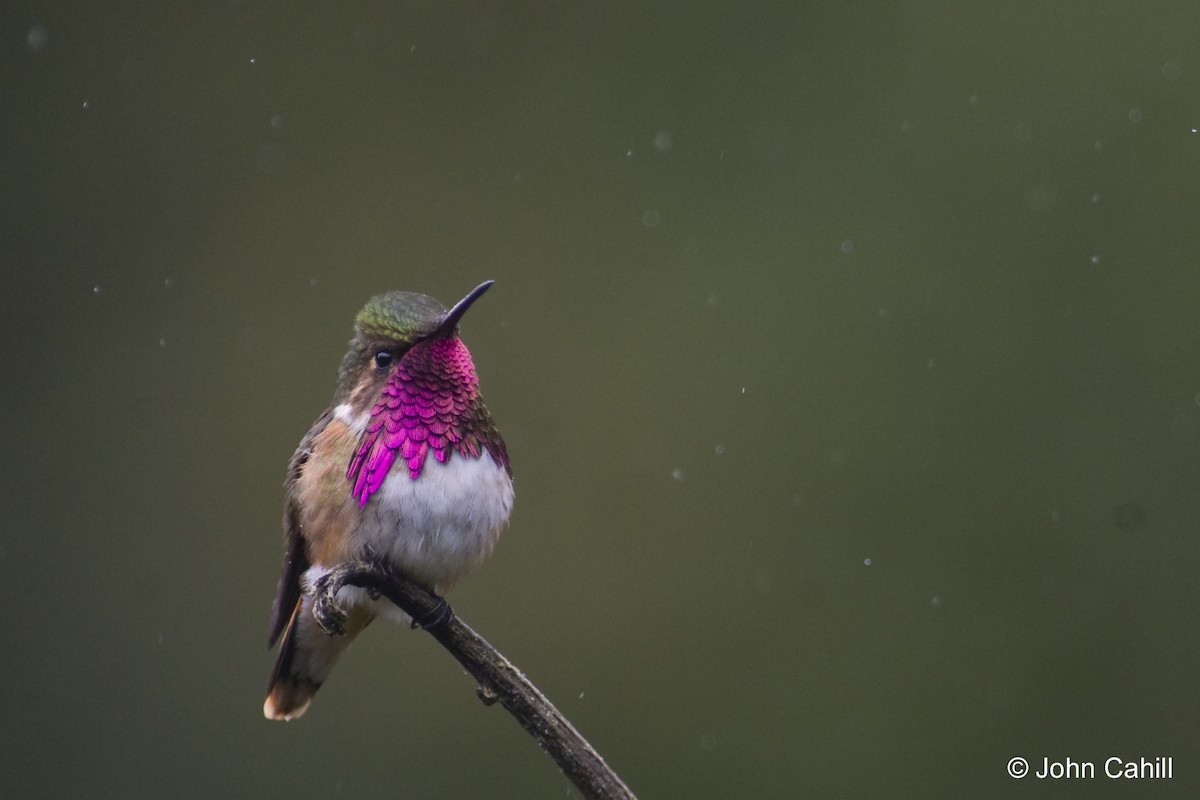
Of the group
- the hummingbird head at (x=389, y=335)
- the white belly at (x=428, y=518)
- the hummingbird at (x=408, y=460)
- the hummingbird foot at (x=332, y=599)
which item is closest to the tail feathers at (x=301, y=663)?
the hummingbird at (x=408, y=460)

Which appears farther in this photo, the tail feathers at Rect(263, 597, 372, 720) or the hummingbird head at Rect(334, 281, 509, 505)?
the tail feathers at Rect(263, 597, 372, 720)

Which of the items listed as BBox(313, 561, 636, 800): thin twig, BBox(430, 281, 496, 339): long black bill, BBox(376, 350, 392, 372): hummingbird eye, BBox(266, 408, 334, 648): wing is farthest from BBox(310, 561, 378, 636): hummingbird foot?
BBox(266, 408, 334, 648): wing

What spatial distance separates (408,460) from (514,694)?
610mm

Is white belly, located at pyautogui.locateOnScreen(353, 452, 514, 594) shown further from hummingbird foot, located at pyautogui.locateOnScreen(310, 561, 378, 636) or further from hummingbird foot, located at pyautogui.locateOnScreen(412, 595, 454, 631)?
hummingbird foot, located at pyautogui.locateOnScreen(310, 561, 378, 636)

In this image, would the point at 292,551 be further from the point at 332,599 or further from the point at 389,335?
the point at 332,599

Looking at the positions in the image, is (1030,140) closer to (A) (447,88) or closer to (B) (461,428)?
(A) (447,88)

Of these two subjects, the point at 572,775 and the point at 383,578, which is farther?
the point at 383,578

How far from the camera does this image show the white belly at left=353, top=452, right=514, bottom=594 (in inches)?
74.0

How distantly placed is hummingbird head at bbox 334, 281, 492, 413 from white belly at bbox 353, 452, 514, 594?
0.43 ft

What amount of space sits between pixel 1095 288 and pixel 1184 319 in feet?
0.89

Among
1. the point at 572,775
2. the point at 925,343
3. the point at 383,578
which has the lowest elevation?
the point at 572,775

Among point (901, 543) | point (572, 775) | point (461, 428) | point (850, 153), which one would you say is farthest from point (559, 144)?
point (572, 775)

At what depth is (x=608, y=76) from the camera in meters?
4.58

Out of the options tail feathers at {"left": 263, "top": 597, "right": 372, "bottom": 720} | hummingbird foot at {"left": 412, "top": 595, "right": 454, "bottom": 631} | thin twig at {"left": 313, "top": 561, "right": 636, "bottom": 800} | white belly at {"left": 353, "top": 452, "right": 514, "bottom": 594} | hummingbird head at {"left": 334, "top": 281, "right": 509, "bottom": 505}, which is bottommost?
thin twig at {"left": 313, "top": 561, "right": 636, "bottom": 800}
